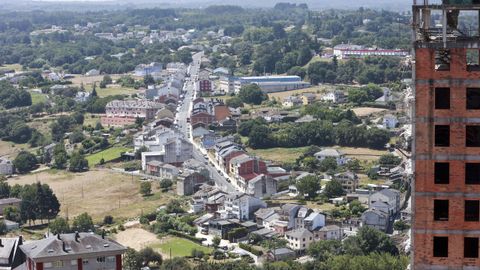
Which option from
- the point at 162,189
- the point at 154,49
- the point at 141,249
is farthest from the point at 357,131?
the point at 154,49

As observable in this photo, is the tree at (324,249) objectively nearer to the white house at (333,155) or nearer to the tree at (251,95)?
the white house at (333,155)

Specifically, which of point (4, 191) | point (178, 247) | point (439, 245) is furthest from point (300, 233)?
point (439, 245)

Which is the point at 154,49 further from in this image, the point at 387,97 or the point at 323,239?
the point at 323,239

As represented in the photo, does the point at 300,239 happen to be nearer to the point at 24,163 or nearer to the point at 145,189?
the point at 145,189

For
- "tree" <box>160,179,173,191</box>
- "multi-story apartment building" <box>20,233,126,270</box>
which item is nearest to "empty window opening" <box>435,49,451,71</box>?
"multi-story apartment building" <box>20,233,126,270</box>

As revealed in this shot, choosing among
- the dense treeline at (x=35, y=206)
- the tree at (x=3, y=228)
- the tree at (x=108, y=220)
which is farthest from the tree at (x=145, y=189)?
the tree at (x=3, y=228)
